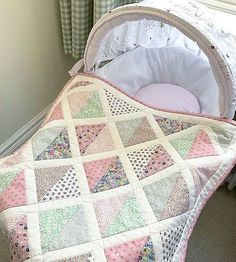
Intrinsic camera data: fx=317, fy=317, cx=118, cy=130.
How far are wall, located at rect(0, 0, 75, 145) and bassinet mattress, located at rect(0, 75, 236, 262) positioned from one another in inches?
17.2

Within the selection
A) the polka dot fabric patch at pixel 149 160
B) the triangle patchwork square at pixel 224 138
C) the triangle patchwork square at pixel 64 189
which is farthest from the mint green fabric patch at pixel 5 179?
the triangle patchwork square at pixel 224 138

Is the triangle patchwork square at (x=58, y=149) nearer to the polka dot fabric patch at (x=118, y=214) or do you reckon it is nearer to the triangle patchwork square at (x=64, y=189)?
the triangle patchwork square at (x=64, y=189)

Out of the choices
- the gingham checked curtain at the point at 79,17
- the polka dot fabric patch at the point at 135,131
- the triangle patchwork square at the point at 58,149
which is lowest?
the triangle patchwork square at the point at 58,149

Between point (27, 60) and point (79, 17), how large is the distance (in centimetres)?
30

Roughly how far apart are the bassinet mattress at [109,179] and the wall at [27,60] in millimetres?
438

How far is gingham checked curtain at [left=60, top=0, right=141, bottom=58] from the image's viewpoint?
1.21 metres

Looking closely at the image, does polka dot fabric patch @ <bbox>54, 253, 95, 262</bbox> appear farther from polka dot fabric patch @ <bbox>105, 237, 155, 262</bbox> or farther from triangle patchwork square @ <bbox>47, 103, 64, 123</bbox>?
triangle patchwork square @ <bbox>47, 103, 64, 123</bbox>

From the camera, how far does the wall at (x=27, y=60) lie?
49.9 inches

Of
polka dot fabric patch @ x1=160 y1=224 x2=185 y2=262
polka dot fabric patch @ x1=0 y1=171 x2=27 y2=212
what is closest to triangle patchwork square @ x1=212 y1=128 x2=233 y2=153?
polka dot fabric patch @ x1=160 y1=224 x2=185 y2=262

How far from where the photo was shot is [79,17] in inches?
51.8

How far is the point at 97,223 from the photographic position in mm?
751

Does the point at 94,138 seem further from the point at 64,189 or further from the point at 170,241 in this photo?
the point at 170,241

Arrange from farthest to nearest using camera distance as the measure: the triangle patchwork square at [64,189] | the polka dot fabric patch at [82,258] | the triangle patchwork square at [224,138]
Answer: the triangle patchwork square at [224,138]
the triangle patchwork square at [64,189]
the polka dot fabric patch at [82,258]

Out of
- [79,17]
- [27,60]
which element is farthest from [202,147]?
[27,60]
